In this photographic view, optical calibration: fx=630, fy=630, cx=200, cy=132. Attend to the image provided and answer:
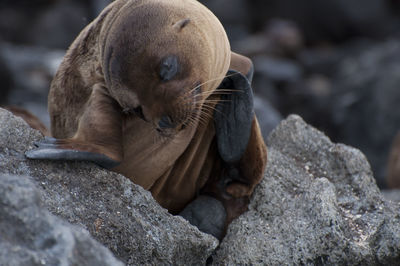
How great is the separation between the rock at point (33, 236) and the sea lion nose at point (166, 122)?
0.99m

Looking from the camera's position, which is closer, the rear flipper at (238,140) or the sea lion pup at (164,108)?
the sea lion pup at (164,108)

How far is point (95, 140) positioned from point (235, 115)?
3.09ft

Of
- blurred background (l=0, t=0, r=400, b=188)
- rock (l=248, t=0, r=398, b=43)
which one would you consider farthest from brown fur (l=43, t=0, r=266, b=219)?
rock (l=248, t=0, r=398, b=43)

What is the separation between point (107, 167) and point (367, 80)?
428 inches

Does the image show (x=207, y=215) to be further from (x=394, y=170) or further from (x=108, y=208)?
(x=394, y=170)

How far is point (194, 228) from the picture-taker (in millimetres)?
3412

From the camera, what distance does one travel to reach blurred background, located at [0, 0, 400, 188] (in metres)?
12.5

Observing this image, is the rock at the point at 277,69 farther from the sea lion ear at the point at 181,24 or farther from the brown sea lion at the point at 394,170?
the sea lion ear at the point at 181,24

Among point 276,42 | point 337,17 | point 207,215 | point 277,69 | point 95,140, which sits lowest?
point 95,140

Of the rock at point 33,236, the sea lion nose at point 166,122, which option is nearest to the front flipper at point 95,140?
the sea lion nose at point 166,122

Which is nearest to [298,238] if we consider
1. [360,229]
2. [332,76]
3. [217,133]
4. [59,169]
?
[360,229]

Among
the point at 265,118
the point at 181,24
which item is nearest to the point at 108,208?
the point at 181,24

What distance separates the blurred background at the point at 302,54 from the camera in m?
12.5

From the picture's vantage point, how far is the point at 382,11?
→ 21.3m
